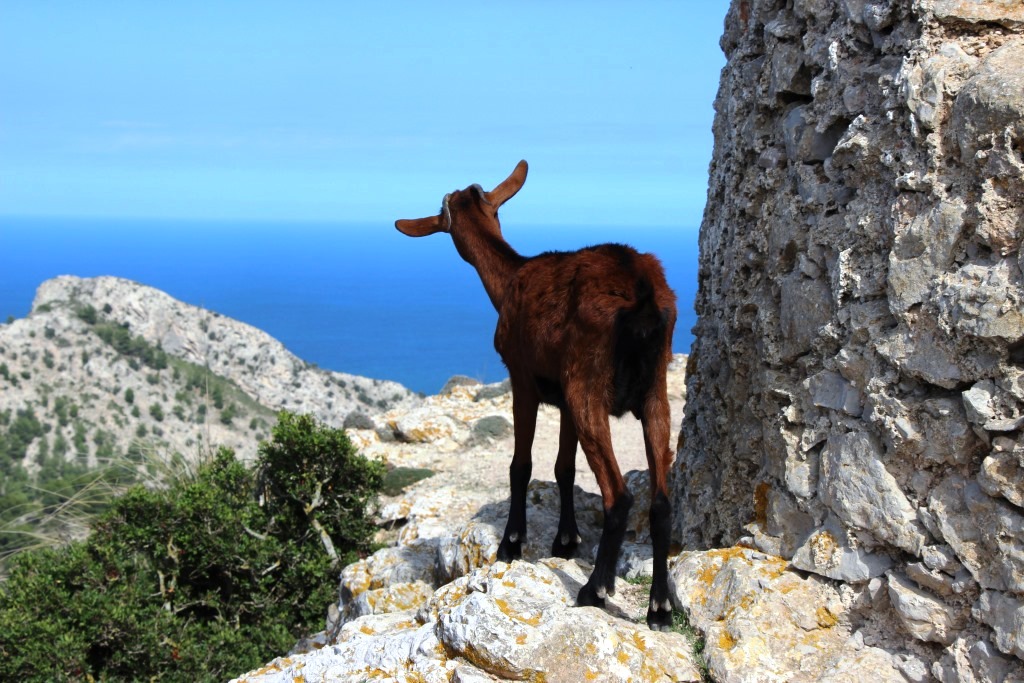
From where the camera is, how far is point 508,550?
6367mm

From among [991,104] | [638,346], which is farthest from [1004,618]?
[991,104]

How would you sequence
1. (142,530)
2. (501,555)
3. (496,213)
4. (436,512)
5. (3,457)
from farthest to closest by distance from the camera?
(3,457) → (436,512) → (142,530) → (496,213) → (501,555)

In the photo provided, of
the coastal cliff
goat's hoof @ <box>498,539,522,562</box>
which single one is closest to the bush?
goat's hoof @ <box>498,539,522,562</box>

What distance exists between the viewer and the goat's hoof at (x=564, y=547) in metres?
6.39

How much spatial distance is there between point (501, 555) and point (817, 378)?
2.49m

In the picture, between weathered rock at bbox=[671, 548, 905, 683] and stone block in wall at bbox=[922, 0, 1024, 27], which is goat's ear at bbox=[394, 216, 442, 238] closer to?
weathered rock at bbox=[671, 548, 905, 683]

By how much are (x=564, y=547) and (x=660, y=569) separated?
135cm

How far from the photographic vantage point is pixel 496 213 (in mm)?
7086

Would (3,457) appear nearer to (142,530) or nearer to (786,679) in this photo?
(142,530)

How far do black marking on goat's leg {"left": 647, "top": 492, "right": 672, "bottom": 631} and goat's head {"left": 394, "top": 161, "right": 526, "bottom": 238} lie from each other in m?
2.53

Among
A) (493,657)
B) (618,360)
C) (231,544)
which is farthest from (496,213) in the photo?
(231,544)

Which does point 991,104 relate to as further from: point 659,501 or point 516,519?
point 516,519

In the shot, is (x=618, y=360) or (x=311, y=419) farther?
(x=311, y=419)

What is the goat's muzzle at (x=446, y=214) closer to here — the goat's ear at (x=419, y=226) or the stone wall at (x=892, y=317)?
the goat's ear at (x=419, y=226)
